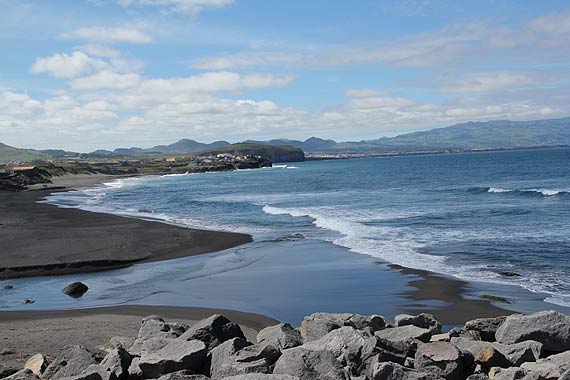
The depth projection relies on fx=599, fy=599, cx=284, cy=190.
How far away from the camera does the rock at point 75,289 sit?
20697mm

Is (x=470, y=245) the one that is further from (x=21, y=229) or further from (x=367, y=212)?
(x=21, y=229)

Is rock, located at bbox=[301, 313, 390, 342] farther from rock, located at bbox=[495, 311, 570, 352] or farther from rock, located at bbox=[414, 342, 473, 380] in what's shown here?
rock, located at bbox=[495, 311, 570, 352]

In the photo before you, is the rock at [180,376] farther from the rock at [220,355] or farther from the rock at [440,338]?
the rock at [440,338]

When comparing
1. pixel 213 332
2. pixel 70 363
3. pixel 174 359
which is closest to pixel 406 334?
pixel 213 332

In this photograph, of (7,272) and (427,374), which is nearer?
(427,374)

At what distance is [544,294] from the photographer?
19.0m

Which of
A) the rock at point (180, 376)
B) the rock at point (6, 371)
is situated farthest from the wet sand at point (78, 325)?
the rock at point (180, 376)

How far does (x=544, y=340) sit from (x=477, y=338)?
1.27 m

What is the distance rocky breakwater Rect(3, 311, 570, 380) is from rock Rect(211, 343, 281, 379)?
0.02 metres

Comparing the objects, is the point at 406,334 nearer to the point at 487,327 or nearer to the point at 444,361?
the point at 444,361

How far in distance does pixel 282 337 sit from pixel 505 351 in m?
3.90

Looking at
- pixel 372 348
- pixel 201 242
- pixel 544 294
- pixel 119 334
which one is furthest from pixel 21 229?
pixel 372 348

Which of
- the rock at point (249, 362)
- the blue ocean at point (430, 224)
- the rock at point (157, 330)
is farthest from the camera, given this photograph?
Result: the blue ocean at point (430, 224)

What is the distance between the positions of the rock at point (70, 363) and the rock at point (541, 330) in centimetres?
764
